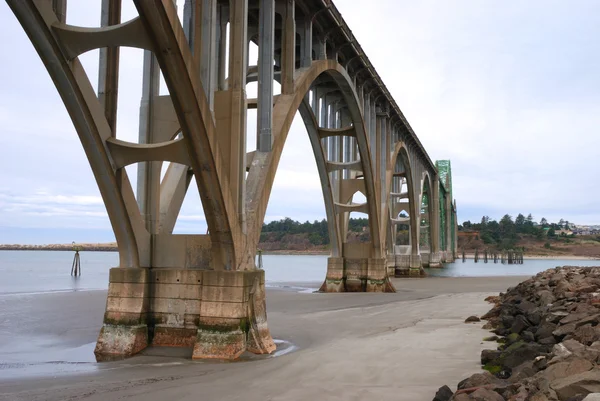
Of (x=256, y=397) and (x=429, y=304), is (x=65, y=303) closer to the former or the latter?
(x=429, y=304)

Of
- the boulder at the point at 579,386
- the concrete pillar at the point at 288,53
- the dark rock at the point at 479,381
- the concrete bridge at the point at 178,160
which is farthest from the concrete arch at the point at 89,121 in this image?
the boulder at the point at 579,386

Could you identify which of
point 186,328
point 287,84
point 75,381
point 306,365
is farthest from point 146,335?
point 287,84

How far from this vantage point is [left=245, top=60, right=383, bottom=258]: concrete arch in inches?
538

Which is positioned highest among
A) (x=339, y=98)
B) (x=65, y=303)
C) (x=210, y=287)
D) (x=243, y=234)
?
(x=339, y=98)

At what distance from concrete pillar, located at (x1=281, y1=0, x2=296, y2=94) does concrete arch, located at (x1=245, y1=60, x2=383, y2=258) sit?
299 millimetres

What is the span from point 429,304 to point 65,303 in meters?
15.2

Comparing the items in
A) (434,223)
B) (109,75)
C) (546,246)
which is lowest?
(546,246)

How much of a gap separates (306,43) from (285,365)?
42.1 feet

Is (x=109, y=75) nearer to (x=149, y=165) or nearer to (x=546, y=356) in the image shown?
(x=149, y=165)

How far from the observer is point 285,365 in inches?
410

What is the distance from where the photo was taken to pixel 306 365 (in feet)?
33.7

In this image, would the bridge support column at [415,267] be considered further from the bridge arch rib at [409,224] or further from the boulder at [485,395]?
the boulder at [485,395]

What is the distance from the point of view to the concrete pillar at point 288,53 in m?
16.9

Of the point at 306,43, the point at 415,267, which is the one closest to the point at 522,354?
the point at 306,43
